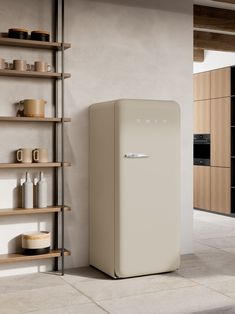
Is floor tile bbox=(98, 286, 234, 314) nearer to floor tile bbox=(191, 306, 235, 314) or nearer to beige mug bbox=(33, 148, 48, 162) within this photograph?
floor tile bbox=(191, 306, 235, 314)

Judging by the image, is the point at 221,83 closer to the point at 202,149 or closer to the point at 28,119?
the point at 202,149

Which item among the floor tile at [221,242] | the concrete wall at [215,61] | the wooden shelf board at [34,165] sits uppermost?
the concrete wall at [215,61]

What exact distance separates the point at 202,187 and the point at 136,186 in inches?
171

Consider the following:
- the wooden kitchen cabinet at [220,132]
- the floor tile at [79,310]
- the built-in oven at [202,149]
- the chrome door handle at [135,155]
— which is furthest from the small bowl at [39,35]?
the built-in oven at [202,149]

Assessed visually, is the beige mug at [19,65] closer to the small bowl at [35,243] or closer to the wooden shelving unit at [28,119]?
the wooden shelving unit at [28,119]

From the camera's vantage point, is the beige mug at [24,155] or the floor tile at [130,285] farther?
the beige mug at [24,155]

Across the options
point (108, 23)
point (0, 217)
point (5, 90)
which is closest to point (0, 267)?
point (0, 217)

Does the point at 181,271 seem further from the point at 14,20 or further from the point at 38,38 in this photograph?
the point at 14,20

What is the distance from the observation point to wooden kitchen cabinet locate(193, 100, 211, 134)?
26.4ft

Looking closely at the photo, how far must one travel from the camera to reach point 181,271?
14.2ft

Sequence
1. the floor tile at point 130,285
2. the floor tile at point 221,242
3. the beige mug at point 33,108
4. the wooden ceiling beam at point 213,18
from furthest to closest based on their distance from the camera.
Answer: the wooden ceiling beam at point 213,18 < the floor tile at point 221,242 < the beige mug at point 33,108 < the floor tile at point 130,285

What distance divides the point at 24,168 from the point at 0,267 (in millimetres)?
859

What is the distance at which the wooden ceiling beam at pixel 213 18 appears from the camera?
6.43 meters

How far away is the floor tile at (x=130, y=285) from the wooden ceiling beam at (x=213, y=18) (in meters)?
3.62
